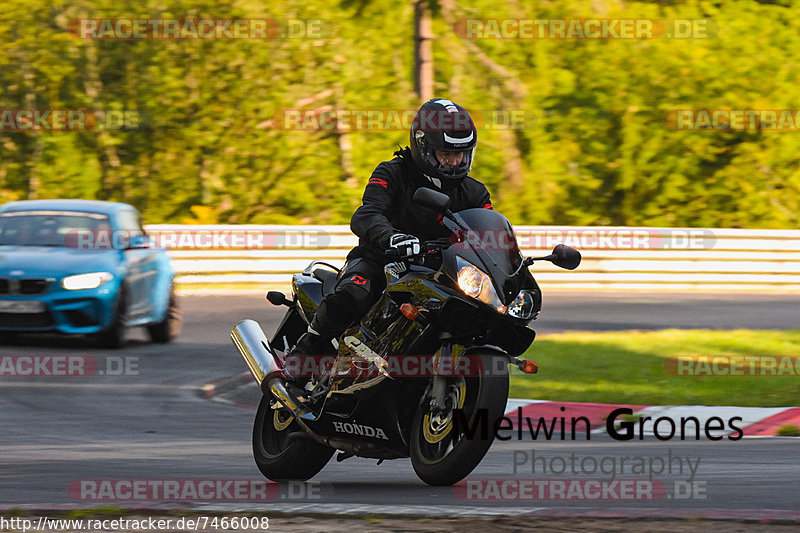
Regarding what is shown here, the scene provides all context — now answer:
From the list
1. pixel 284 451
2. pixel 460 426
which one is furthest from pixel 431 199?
pixel 284 451

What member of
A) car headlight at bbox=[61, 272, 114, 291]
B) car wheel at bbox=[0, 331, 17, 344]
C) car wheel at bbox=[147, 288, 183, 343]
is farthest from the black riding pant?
car wheel at bbox=[147, 288, 183, 343]

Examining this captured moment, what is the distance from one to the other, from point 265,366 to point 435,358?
1553mm

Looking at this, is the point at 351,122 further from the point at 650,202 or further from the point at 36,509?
the point at 36,509

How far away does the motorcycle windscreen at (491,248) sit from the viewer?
6.95 meters

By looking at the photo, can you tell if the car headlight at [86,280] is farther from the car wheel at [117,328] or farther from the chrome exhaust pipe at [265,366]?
the chrome exhaust pipe at [265,366]

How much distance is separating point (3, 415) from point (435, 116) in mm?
5717

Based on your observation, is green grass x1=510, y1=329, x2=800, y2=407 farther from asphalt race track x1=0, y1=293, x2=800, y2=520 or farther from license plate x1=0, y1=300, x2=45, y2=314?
license plate x1=0, y1=300, x2=45, y2=314

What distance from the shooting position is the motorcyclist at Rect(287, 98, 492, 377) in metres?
7.51

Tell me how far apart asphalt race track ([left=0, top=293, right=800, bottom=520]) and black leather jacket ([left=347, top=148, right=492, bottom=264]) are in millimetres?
1351

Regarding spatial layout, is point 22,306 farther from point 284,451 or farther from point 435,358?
point 435,358

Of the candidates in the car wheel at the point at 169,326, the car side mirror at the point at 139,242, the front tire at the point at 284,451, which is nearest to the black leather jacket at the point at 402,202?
the front tire at the point at 284,451

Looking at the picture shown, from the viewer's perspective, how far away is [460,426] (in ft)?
23.0

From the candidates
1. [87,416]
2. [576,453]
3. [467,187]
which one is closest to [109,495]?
[467,187]

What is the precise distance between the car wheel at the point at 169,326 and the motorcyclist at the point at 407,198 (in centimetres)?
907
